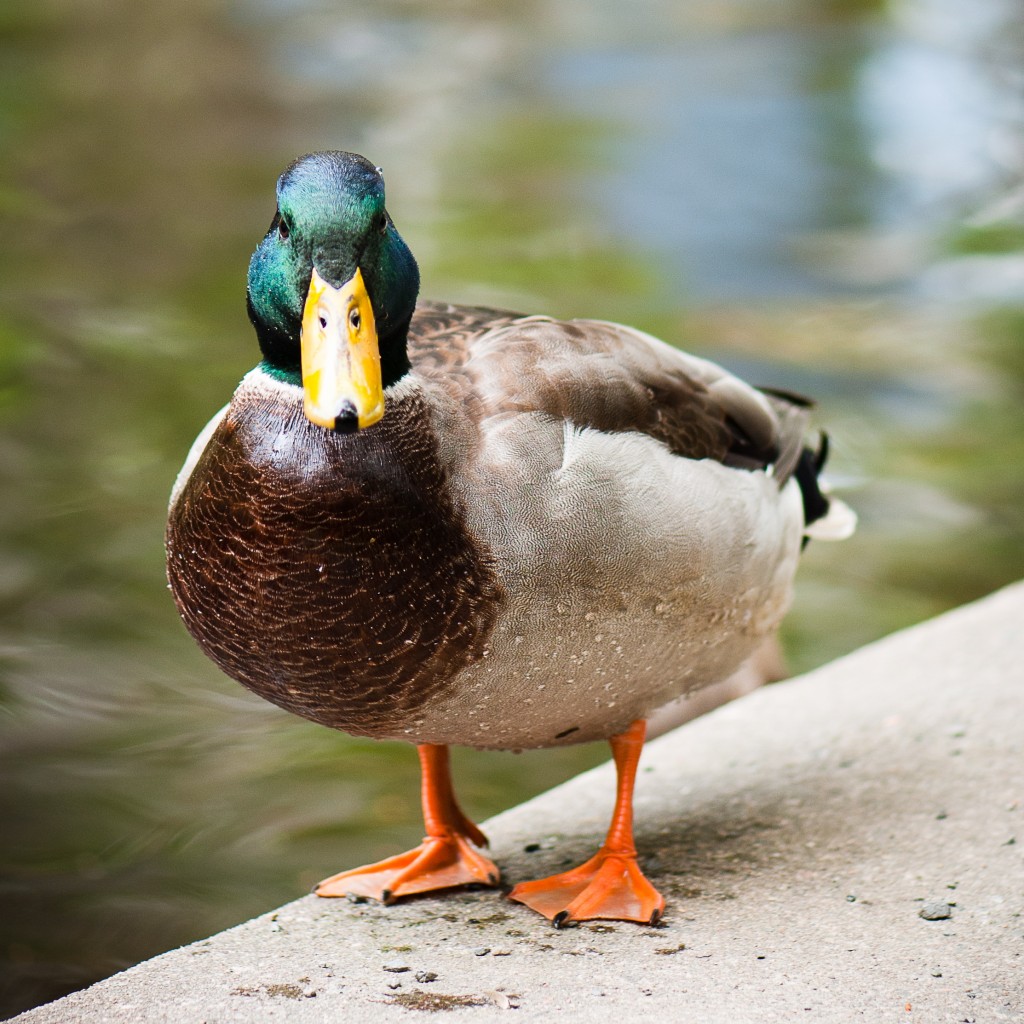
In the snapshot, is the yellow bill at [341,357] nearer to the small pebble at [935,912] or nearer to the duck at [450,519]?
the duck at [450,519]

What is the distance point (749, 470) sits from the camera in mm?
3348

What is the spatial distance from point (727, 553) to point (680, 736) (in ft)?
4.15

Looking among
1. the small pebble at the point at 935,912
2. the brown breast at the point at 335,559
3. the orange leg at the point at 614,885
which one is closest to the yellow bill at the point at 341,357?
the brown breast at the point at 335,559

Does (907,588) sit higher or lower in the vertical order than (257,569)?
lower

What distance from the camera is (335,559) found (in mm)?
2621

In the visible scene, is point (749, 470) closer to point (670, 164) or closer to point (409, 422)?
point (409, 422)

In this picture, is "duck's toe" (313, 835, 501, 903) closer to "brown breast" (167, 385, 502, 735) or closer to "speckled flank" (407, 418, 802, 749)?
"speckled flank" (407, 418, 802, 749)

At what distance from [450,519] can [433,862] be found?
3.34 ft

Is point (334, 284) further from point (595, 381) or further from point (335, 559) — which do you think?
point (595, 381)

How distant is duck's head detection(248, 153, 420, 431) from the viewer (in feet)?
7.84

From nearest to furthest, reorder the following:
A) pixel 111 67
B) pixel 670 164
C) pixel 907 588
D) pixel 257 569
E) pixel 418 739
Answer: pixel 257 569, pixel 418 739, pixel 907 588, pixel 670 164, pixel 111 67

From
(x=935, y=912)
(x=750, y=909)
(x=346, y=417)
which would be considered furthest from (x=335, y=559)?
(x=935, y=912)

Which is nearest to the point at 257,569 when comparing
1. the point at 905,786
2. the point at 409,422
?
the point at 409,422

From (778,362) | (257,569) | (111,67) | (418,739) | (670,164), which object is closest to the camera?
(257,569)
